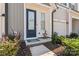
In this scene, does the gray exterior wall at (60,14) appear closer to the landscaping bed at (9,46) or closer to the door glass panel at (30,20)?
the door glass panel at (30,20)

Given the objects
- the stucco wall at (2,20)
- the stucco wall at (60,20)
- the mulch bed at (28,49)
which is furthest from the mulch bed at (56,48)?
the stucco wall at (2,20)

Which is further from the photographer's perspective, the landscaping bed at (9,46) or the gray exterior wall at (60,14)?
the gray exterior wall at (60,14)

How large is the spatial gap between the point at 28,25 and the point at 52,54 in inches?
30.1

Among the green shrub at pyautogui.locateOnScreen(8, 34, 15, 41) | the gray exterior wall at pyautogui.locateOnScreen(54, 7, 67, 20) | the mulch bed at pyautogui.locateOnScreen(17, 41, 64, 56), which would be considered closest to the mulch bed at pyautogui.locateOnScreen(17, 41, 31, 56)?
the mulch bed at pyautogui.locateOnScreen(17, 41, 64, 56)

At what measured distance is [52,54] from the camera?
5504 mm

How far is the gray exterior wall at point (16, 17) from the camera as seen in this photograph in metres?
5.55

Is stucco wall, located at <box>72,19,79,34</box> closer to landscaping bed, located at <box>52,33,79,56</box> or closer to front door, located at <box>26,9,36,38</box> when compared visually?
landscaping bed, located at <box>52,33,79,56</box>

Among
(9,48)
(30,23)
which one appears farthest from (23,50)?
(30,23)

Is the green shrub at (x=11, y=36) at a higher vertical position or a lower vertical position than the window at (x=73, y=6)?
lower

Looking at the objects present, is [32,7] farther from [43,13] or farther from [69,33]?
[69,33]

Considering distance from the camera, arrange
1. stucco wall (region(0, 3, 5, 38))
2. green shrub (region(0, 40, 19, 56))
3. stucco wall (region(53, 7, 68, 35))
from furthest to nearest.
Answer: stucco wall (region(53, 7, 68, 35)) → stucco wall (region(0, 3, 5, 38)) → green shrub (region(0, 40, 19, 56))

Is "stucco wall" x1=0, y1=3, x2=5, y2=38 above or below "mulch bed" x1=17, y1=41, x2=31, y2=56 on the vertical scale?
above

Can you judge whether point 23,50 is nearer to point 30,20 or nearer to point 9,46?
point 9,46

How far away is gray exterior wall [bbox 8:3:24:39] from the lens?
5.55m
